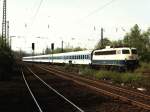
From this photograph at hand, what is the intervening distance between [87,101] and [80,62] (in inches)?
1585

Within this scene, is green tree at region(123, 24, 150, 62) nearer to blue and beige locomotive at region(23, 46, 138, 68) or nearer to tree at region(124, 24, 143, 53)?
tree at region(124, 24, 143, 53)

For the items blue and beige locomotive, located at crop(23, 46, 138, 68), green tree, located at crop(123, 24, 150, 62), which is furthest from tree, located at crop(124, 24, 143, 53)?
blue and beige locomotive, located at crop(23, 46, 138, 68)

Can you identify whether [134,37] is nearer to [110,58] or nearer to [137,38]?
[137,38]

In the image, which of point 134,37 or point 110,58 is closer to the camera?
point 110,58

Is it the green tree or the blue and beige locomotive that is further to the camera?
the green tree

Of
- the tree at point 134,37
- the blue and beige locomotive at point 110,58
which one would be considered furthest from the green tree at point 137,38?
the blue and beige locomotive at point 110,58

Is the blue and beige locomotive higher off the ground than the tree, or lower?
lower

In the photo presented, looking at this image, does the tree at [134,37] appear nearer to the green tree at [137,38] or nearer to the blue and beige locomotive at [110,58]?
the green tree at [137,38]

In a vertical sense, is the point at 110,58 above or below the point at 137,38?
below

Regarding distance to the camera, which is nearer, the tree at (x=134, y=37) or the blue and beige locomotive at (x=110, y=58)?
the blue and beige locomotive at (x=110, y=58)

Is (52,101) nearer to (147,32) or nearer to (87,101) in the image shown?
(87,101)

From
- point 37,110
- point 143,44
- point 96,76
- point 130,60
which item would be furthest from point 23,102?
point 143,44

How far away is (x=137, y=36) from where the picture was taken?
310ft

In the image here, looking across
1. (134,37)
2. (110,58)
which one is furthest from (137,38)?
(110,58)
